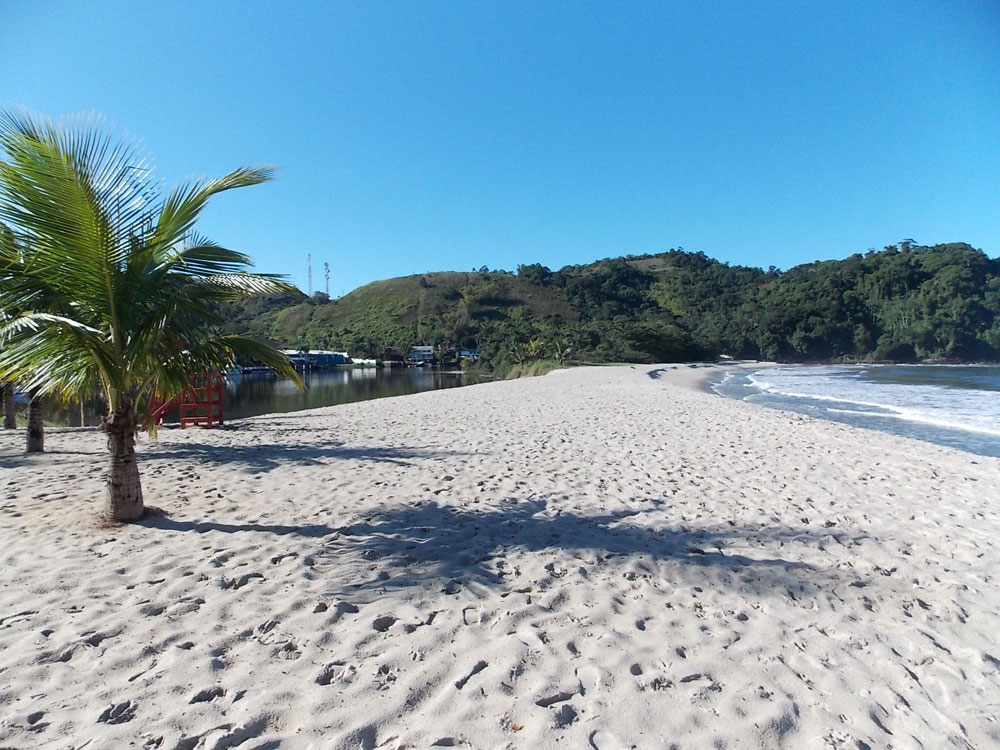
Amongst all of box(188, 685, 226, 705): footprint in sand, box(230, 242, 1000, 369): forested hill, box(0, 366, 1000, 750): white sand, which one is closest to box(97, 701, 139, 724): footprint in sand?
box(0, 366, 1000, 750): white sand

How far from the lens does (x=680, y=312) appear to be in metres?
125

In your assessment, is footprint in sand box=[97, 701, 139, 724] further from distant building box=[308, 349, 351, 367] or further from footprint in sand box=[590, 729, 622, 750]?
distant building box=[308, 349, 351, 367]

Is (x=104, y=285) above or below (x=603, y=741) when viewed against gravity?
above

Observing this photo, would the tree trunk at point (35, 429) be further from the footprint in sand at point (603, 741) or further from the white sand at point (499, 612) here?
the footprint in sand at point (603, 741)

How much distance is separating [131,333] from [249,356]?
3.31ft

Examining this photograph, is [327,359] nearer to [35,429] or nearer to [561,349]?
[561,349]

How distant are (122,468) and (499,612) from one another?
3525mm

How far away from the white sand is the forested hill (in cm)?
6151

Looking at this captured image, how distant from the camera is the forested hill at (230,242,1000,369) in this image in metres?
80.6

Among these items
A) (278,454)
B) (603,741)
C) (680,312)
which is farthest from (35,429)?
(680,312)

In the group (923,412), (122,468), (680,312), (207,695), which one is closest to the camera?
(207,695)

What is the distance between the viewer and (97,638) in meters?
2.68

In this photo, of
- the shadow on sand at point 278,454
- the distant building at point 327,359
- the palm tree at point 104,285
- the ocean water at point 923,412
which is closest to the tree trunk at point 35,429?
the shadow on sand at point 278,454

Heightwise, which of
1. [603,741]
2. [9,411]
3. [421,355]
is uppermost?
[421,355]
